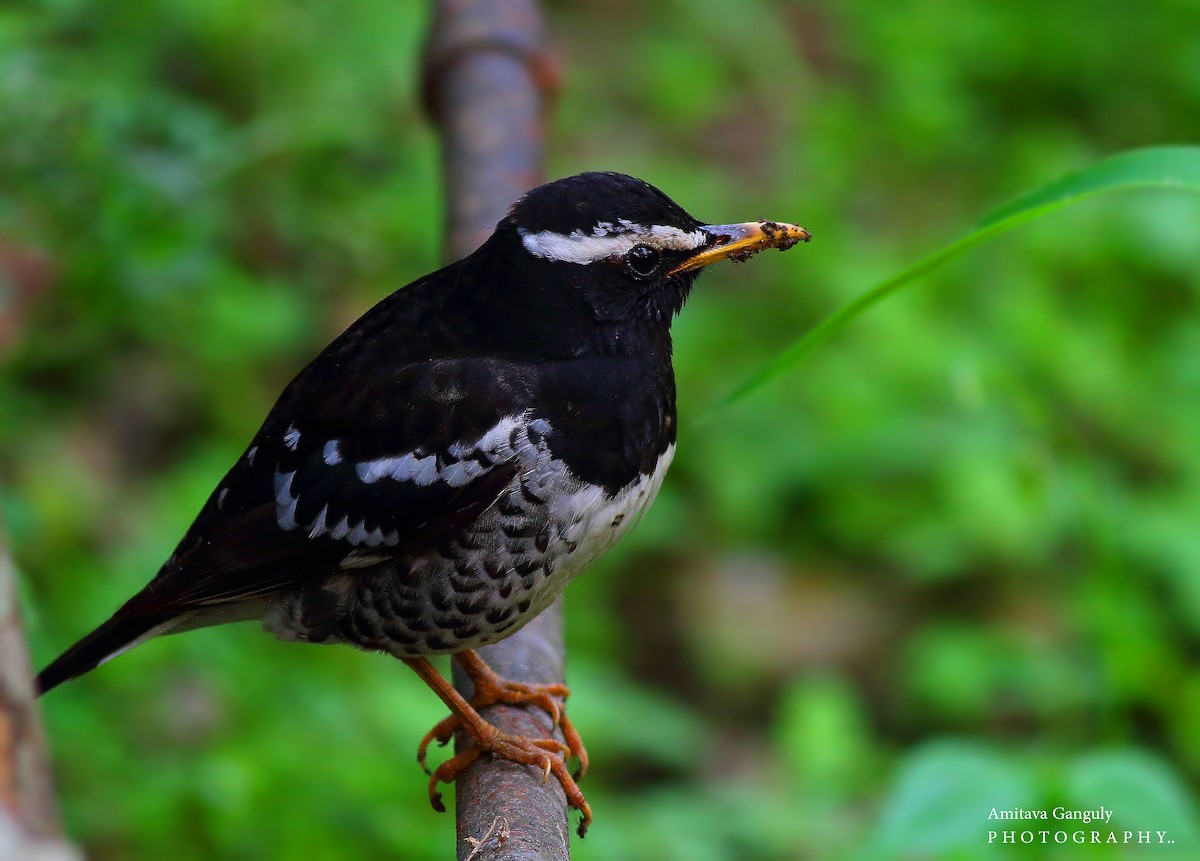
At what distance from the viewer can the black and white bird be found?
9.12 ft

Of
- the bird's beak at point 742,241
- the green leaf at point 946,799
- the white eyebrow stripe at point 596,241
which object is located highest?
the bird's beak at point 742,241

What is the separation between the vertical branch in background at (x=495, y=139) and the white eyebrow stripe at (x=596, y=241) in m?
0.47

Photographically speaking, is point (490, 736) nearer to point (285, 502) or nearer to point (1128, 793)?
point (285, 502)

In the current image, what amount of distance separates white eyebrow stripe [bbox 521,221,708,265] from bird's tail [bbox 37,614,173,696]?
3.85 ft

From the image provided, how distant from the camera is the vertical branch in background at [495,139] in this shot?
2.96m

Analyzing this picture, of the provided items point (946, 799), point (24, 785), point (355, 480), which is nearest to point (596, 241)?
point (355, 480)

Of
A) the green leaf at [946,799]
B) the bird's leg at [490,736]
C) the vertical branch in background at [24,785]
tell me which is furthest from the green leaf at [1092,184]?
the vertical branch in background at [24,785]

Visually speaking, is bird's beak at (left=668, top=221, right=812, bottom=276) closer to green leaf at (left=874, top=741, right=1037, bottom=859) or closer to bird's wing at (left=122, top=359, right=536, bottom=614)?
bird's wing at (left=122, top=359, right=536, bottom=614)

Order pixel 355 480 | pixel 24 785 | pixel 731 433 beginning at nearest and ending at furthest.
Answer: pixel 24 785 < pixel 355 480 < pixel 731 433

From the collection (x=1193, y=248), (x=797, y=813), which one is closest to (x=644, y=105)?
(x=1193, y=248)

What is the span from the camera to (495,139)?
3.48 m

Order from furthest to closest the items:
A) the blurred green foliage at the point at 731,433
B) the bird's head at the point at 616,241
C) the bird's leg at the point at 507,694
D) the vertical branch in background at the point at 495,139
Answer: the blurred green foliage at the point at 731,433 < the bird's leg at the point at 507,694 < the vertical branch in background at the point at 495,139 < the bird's head at the point at 616,241

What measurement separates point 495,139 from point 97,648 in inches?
59.4

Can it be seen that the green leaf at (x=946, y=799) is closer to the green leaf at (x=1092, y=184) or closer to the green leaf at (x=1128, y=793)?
the green leaf at (x=1128, y=793)
